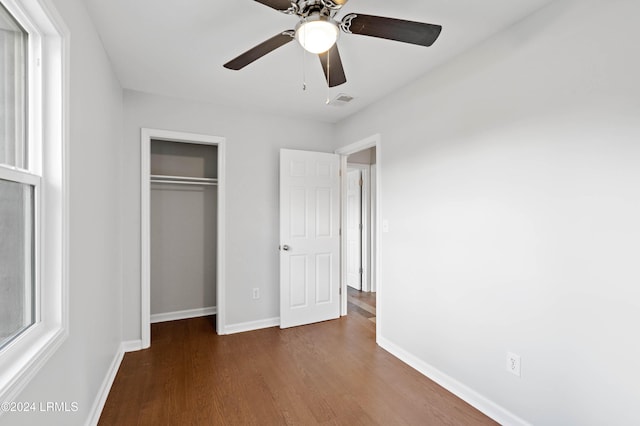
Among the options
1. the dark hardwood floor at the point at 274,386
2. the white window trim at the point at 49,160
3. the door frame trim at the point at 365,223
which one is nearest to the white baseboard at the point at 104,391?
the dark hardwood floor at the point at 274,386

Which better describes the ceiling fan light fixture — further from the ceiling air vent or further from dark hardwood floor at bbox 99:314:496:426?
dark hardwood floor at bbox 99:314:496:426

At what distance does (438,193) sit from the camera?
2.48 m

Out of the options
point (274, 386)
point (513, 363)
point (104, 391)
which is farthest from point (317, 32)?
point (104, 391)

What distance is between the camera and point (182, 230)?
388 centimetres

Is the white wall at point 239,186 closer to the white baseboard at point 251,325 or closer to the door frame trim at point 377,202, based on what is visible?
the white baseboard at point 251,325

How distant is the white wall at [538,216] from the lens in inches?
→ 57.9

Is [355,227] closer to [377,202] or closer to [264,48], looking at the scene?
[377,202]

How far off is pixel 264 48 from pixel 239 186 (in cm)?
190

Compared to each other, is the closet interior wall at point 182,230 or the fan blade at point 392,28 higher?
the fan blade at point 392,28

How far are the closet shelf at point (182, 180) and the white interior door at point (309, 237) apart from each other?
97 centimetres

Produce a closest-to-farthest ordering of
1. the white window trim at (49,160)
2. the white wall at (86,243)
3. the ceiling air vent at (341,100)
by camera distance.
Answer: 1. the white window trim at (49,160)
2. the white wall at (86,243)
3. the ceiling air vent at (341,100)

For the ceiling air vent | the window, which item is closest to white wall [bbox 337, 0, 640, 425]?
the ceiling air vent

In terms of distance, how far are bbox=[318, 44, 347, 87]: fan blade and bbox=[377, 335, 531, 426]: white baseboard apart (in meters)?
2.31

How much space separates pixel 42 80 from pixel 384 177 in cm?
256
